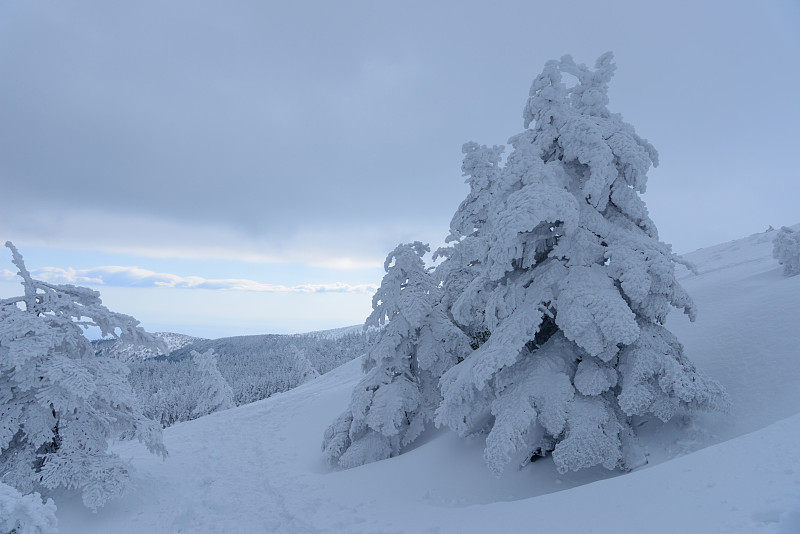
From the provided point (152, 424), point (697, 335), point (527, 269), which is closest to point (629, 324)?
point (527, 269)

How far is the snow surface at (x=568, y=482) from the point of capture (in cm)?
A: 582

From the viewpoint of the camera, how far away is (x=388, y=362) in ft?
49.0

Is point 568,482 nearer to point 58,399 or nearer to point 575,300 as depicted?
point 575,300

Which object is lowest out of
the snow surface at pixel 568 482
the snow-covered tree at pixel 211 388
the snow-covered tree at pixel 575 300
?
the snow-covered tree at pixel 211 388

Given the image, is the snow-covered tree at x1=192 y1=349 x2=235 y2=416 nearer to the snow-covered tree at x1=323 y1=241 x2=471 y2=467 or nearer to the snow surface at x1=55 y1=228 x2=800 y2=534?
the snow surface at x1=55 y1=228 x2=800 y2=534

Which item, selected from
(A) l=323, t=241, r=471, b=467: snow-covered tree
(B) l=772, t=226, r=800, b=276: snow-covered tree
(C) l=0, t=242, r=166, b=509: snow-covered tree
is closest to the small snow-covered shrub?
(C) l=0, t=242, r=166, b=509: snow-covered tree

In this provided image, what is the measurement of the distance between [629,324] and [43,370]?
13.7 meters

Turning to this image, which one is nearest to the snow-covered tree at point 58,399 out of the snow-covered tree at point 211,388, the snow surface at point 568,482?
the snow surface at point 568,482

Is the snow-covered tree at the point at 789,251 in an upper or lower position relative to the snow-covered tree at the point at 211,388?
upper

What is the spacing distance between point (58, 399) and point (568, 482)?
41.2 ft

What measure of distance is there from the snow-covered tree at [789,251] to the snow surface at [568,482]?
74 centimetres

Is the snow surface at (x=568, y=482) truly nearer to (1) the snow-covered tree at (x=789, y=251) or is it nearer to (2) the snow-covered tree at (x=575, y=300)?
(1) the snow-covered tree at (x=789, y=251)

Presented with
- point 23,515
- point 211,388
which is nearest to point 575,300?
point 23,515

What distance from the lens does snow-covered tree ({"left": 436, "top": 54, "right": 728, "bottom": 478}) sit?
845 centimetres
